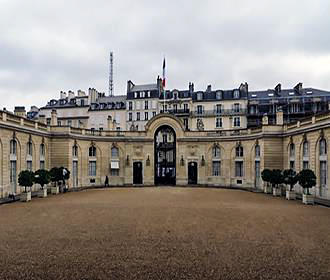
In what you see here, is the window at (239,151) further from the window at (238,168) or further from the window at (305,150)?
the window at (305,150)

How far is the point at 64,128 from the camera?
30688 mm

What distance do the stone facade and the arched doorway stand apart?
1185 millimetres

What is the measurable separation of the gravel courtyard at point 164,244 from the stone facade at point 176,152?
26.0ft

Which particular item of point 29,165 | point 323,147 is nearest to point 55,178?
point 29,165

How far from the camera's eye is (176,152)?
3628cm

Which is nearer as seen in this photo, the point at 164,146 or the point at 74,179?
the point at 74,179

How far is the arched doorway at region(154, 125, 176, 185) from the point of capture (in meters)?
37.2

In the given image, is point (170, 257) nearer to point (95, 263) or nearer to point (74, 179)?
point (95, 263)

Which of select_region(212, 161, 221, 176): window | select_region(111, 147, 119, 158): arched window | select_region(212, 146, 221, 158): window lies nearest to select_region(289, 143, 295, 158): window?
select_region(212, 146, 221, 158): window

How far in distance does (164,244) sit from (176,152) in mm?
26345

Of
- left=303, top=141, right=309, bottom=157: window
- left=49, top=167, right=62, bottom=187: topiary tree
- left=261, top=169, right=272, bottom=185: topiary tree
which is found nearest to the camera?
left=303, top=141, right=309, bottom=157: window

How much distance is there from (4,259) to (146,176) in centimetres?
2761

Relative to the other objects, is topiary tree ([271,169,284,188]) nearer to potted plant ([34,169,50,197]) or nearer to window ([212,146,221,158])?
window ([212,146,221,158])

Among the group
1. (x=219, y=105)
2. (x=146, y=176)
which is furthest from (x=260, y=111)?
(x=146, y=176)
